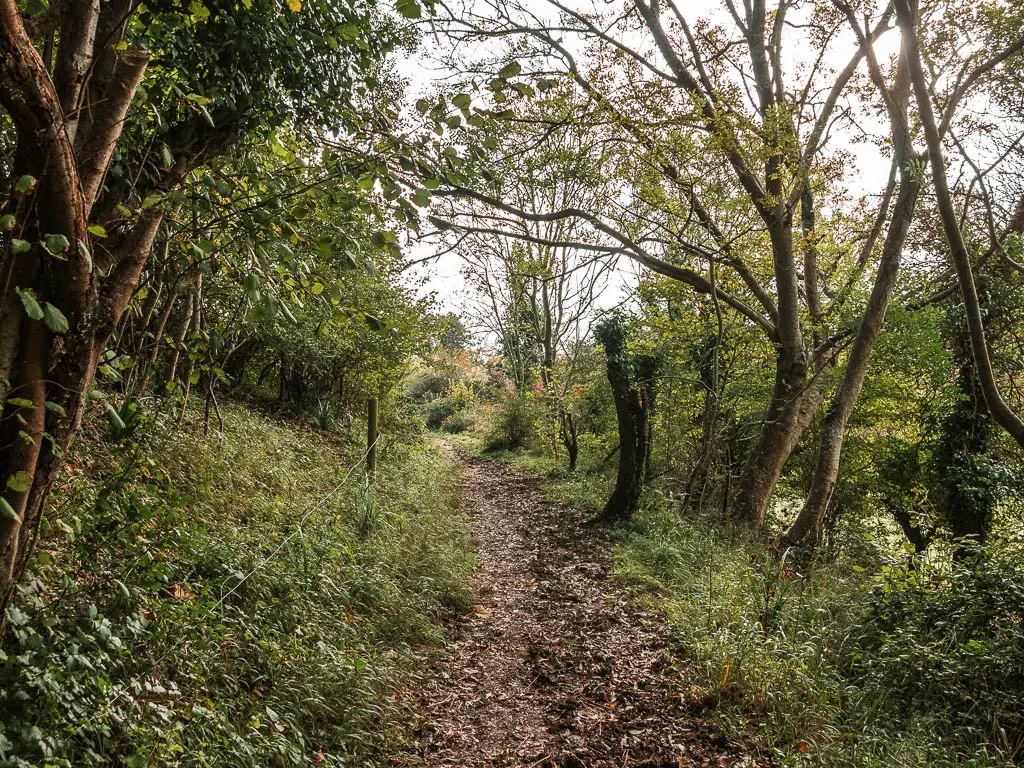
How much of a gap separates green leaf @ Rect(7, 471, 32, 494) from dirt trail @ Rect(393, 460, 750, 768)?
2772mm

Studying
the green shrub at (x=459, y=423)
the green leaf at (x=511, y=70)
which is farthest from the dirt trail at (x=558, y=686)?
the green shrub at (x=459, y=423)

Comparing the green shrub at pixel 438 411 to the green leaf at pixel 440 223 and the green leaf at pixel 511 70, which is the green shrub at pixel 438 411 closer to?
the green leaf at pixel 440 223

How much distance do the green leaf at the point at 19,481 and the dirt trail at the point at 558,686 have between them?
2.77 meters

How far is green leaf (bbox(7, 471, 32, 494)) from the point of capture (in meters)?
2.08

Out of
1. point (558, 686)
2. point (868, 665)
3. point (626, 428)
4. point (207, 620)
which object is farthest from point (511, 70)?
point (626, 428)

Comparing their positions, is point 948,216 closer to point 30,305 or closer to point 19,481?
point 30,305

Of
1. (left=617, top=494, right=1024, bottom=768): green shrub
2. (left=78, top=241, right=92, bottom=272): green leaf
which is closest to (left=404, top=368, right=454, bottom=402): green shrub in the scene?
(left=617, top=494, right=1024, bottom=768): green shrub

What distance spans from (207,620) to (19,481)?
1.88 meters

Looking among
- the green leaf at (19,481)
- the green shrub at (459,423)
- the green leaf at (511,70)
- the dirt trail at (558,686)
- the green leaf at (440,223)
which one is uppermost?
the green leaf at (511,70)

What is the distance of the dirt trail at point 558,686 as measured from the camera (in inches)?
147

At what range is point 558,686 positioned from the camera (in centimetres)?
462

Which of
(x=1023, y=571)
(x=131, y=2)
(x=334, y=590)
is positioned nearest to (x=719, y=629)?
(x=1023, y=571)

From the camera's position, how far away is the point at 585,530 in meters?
9.58

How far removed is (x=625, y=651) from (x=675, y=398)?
7.51 meters
